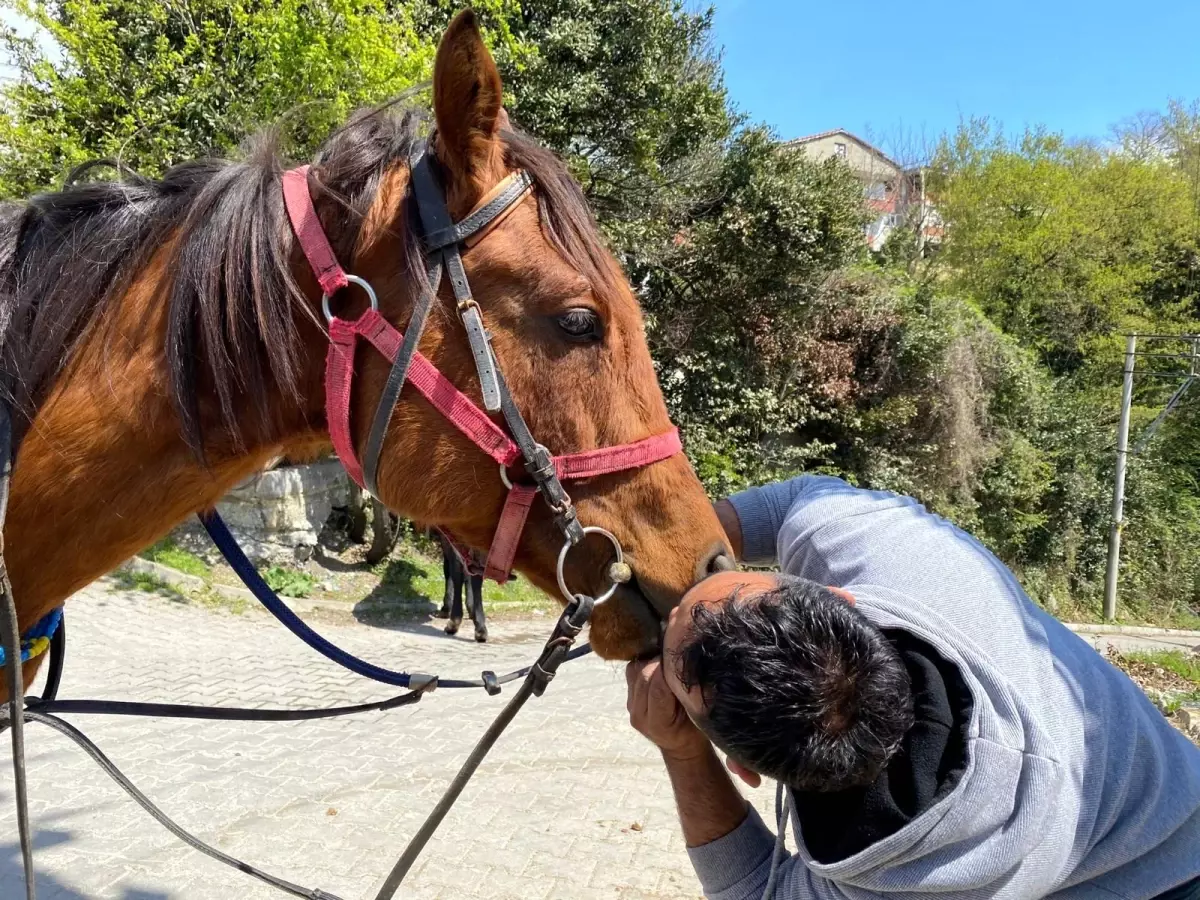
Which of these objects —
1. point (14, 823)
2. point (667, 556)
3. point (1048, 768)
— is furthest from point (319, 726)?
point (1048, 768)

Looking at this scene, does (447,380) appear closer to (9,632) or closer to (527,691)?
(527,691)

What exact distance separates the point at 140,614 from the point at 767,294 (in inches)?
396

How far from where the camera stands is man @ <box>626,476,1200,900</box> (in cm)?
108

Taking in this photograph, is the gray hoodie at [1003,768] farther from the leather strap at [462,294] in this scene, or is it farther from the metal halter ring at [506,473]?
the leather strap at [462,294]

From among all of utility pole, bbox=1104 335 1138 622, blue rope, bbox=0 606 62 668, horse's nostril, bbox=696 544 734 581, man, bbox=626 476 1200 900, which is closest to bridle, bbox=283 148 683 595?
horse's nostril, bbox=696 544 734 581

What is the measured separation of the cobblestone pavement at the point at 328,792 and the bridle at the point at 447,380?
8.78 ft

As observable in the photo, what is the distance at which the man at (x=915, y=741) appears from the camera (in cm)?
108

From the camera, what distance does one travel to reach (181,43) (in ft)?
28.4

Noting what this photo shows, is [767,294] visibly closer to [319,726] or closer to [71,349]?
[319,726]

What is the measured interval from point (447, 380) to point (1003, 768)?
45.8 inches

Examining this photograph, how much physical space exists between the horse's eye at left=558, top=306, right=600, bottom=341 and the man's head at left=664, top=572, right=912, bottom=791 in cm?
61

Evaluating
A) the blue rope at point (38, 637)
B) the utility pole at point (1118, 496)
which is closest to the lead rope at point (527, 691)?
the blue rope at point (38, 637)

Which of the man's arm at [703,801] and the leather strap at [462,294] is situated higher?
the leather strap at [462,294]

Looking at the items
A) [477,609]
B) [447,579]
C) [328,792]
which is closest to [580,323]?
[328,792]
